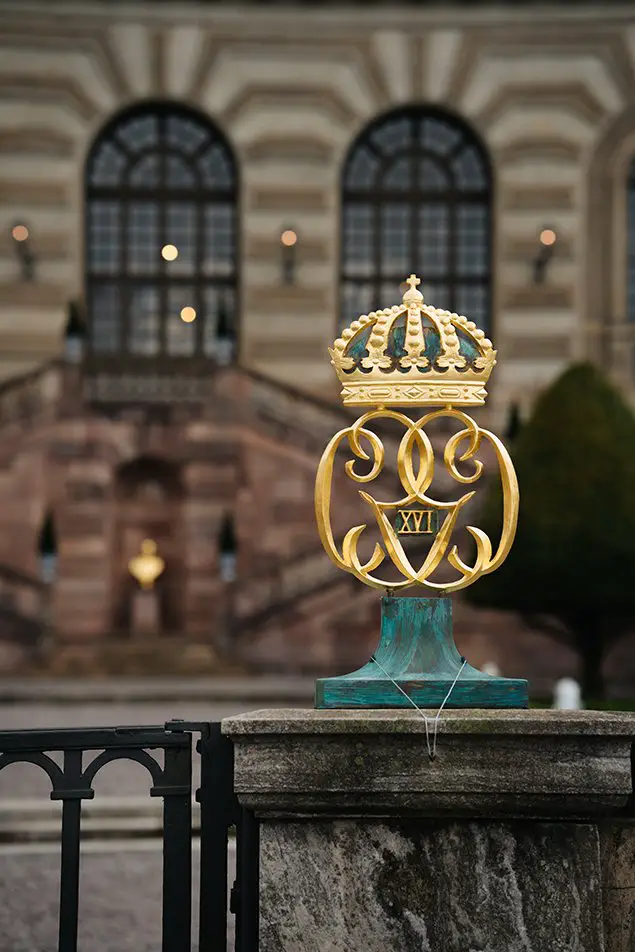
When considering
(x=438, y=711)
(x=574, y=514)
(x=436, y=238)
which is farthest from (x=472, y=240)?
(x=438, y=711)

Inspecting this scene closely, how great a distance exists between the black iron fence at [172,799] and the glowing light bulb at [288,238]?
35.8 m

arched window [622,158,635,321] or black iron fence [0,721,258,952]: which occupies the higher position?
→ arched window [622,158,635,321]

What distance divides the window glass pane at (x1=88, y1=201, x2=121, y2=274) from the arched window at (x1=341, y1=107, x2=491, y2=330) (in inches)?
198

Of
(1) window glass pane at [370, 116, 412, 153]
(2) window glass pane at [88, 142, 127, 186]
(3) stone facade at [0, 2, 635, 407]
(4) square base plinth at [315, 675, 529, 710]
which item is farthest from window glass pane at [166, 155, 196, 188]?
(4) square base plinth at [315, 675, 529, 710]

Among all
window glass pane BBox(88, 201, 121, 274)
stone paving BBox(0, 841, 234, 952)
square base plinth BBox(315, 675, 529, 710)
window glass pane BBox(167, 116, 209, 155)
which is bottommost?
square base plinth BBox(315, 675, 529, 710)

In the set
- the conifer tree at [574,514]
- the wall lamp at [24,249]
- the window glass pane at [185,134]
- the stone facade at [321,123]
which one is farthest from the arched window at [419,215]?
the conifer tree at [574,514]

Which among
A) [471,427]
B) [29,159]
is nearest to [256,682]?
[29,159]

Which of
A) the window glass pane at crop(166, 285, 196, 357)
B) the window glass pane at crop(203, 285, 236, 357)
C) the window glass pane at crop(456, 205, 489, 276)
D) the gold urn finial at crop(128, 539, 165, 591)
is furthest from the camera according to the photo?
the window glass pane at crop(456, 205, 489, 276)

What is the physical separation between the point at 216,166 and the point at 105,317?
4165mm

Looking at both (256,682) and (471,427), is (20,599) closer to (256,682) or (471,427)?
(256,682)

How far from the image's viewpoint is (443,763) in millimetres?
8039

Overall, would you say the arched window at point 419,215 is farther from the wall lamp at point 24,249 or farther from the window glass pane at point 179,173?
the wall lamp at point 24,249

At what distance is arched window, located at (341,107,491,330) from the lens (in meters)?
44.6

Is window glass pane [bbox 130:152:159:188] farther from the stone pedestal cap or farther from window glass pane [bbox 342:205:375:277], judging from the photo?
the stone pedestal cap
